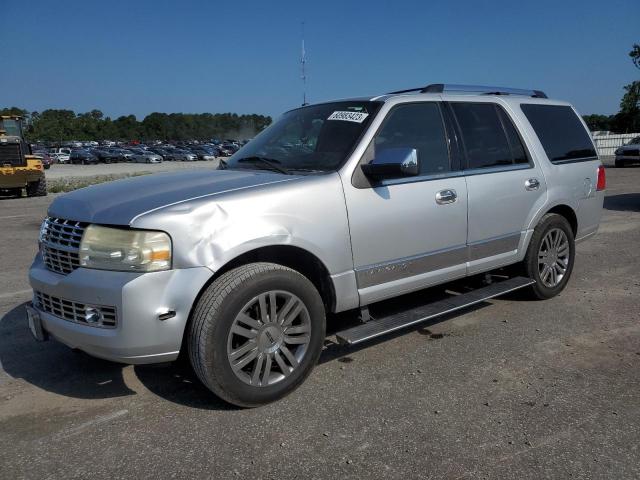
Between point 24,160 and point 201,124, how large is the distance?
164 metres

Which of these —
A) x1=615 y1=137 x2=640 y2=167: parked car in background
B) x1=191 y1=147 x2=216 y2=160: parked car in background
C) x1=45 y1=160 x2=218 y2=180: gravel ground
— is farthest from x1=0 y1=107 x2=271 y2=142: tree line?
x1=615 y1=137 x2=640 y2=167: parked car in background

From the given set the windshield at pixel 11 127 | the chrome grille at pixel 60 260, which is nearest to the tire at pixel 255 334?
the chrome grille at pixel 60 260

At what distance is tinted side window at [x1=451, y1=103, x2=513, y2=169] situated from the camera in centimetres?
433

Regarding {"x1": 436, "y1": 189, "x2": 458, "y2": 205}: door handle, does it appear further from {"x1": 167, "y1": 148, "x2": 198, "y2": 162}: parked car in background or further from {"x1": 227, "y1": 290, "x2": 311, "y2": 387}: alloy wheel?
{"x1": 167, "y1": 148, "x2": 198, "y2": 162}: parked car in background

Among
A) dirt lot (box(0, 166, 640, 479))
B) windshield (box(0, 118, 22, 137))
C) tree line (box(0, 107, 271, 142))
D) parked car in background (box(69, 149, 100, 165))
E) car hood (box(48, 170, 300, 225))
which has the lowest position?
dirt lot (box(0, 166, 640, 479))

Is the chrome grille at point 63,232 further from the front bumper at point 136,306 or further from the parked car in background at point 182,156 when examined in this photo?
the parked car in background at point 182,156

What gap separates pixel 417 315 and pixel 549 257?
1.93 m

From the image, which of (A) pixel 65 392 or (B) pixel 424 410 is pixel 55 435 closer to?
(A) pixel 65 392

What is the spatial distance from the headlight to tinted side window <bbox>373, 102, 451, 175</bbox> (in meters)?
1.68

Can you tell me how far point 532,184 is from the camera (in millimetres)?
4719

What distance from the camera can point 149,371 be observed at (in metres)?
3.73

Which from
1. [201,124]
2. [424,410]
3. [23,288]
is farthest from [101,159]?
[201,124]

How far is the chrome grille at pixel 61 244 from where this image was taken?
3.07m

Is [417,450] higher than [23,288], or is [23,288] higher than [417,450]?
[23,288]
